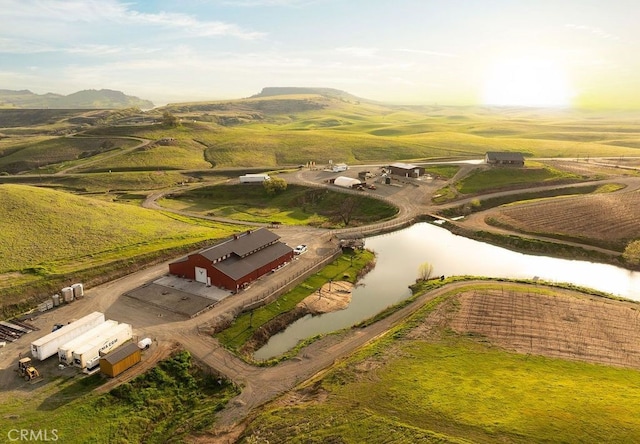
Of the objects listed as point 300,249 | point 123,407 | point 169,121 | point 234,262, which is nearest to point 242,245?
point 234,262

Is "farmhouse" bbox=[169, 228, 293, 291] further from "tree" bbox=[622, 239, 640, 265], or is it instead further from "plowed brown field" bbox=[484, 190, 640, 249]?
"tree" bbox=[622, 239, 640, 265]

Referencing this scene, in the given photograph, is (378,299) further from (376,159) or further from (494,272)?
(376,159)

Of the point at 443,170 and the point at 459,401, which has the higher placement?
the point at 443,170

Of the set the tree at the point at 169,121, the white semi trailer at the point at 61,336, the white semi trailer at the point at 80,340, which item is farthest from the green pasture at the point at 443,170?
the tree at the point at 169,121

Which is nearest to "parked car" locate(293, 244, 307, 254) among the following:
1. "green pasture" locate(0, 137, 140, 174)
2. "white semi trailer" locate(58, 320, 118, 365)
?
"white semi trailer" locate(58, 320, 118, 365)

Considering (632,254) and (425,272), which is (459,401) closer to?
(425,272)

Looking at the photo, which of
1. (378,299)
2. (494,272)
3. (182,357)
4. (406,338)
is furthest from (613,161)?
(182,357)
